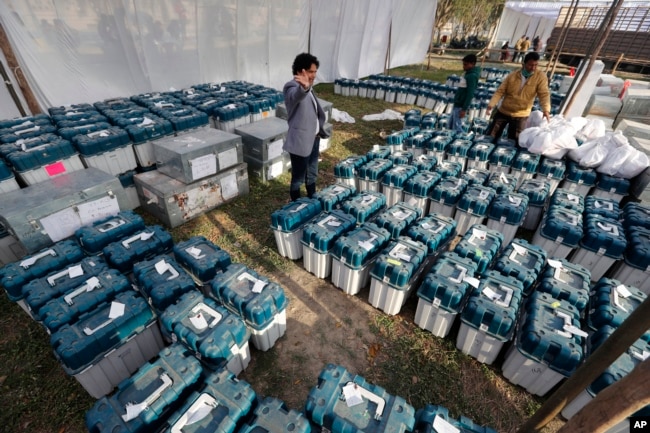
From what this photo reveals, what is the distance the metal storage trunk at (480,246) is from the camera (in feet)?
13.0

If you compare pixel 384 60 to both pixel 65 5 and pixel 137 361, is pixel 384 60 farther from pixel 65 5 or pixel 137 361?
pixel 137 361

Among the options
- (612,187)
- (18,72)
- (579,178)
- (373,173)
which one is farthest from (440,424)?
(18,72)

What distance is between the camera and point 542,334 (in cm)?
303

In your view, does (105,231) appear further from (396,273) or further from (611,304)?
(611,304)

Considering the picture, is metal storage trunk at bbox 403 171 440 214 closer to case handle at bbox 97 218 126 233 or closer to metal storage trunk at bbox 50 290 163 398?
metal storage trunk at bbox 50 290 163 398

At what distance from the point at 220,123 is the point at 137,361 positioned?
18.0 ft

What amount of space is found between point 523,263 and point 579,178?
12.5ft

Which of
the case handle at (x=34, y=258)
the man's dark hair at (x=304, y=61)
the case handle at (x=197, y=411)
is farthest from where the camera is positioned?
the man's dark hair at (x=304, y=61)

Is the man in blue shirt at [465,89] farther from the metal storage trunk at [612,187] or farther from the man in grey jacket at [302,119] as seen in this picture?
the man in grey jacket at [302,119]

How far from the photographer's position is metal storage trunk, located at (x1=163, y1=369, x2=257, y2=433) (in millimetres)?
2137

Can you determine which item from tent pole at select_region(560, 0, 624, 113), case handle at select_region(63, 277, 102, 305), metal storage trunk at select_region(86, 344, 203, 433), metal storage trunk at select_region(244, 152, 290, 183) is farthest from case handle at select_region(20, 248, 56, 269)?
tent pole at select_region(560, 0, 624, 113)

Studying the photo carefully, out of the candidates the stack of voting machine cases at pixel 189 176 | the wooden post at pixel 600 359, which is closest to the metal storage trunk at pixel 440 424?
the wooden post at pixel 600 359

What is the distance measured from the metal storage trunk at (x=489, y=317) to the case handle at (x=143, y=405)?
10.0 ft

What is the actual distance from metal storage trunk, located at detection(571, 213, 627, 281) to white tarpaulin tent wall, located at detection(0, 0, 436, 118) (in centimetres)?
1134
